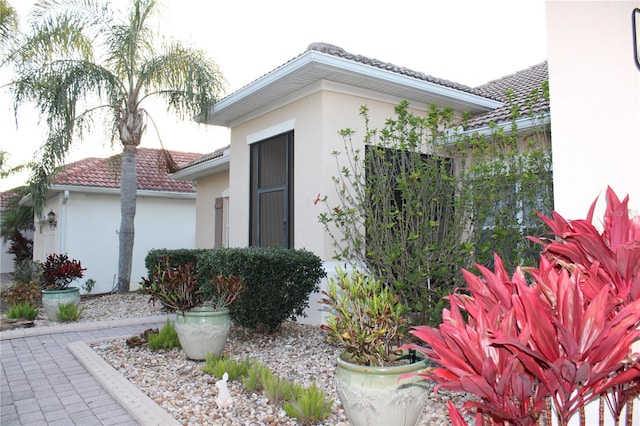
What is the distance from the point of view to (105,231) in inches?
604

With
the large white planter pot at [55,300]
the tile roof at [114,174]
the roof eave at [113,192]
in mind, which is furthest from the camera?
the roof eave at [113,192]

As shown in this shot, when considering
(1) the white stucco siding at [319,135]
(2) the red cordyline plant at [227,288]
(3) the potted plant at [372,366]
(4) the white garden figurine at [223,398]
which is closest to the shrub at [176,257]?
(1) the white stucco siding at [319,135]

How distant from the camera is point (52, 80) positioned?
1036 cm

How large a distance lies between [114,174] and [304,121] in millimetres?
9611

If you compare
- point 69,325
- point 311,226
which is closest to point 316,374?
point 311,226

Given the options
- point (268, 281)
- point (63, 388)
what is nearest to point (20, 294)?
point (63, 388)

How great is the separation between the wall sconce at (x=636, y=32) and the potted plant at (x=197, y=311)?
4.87 m

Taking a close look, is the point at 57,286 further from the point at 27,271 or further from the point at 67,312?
the point at 27,271

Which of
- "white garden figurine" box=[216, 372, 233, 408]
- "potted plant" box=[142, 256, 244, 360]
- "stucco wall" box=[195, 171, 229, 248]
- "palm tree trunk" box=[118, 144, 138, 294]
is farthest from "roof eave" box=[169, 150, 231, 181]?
"white garden figurine" box=[216, 372, 233, 408]

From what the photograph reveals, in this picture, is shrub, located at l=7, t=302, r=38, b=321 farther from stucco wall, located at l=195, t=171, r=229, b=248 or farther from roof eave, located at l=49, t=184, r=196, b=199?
stucco wall, located at l=195, t=171, r=229, b=248

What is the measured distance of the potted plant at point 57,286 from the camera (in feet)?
30.3

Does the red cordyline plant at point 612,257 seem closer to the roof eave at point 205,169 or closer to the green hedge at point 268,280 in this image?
the green hedge at point 268,280

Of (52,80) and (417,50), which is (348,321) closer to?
(417,50)

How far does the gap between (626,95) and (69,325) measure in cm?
937
